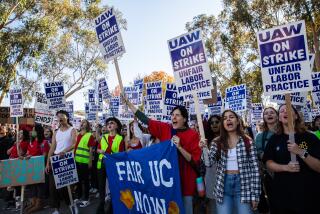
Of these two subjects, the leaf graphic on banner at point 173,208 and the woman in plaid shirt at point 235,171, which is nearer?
the woman in plaid shirt at point 235,171

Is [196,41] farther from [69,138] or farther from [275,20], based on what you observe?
[275,20]

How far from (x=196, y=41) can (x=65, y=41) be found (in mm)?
26353

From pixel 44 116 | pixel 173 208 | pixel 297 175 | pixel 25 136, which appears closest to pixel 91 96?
pixel 44 116

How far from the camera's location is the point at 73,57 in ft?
104

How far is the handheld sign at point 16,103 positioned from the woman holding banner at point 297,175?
892 cm

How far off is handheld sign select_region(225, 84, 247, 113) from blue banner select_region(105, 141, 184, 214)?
22.2 feet

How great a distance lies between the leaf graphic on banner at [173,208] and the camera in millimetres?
4574

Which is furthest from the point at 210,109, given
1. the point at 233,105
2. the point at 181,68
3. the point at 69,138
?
the point at 181,68

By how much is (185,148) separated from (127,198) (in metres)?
1.35

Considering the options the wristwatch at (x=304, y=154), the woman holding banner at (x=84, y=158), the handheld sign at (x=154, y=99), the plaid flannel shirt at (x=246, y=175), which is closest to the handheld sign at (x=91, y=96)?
the handheld sign at (x=154, y=99)

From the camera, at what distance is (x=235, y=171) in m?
4.24

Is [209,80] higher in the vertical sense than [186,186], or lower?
higher

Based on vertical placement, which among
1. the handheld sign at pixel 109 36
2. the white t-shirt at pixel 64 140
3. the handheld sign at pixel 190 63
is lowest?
the white t-shirt at pixel 64 140

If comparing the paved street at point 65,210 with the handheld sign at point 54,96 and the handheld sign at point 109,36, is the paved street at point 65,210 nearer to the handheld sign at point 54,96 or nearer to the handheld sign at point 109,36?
the handheld sign at point 54,96
